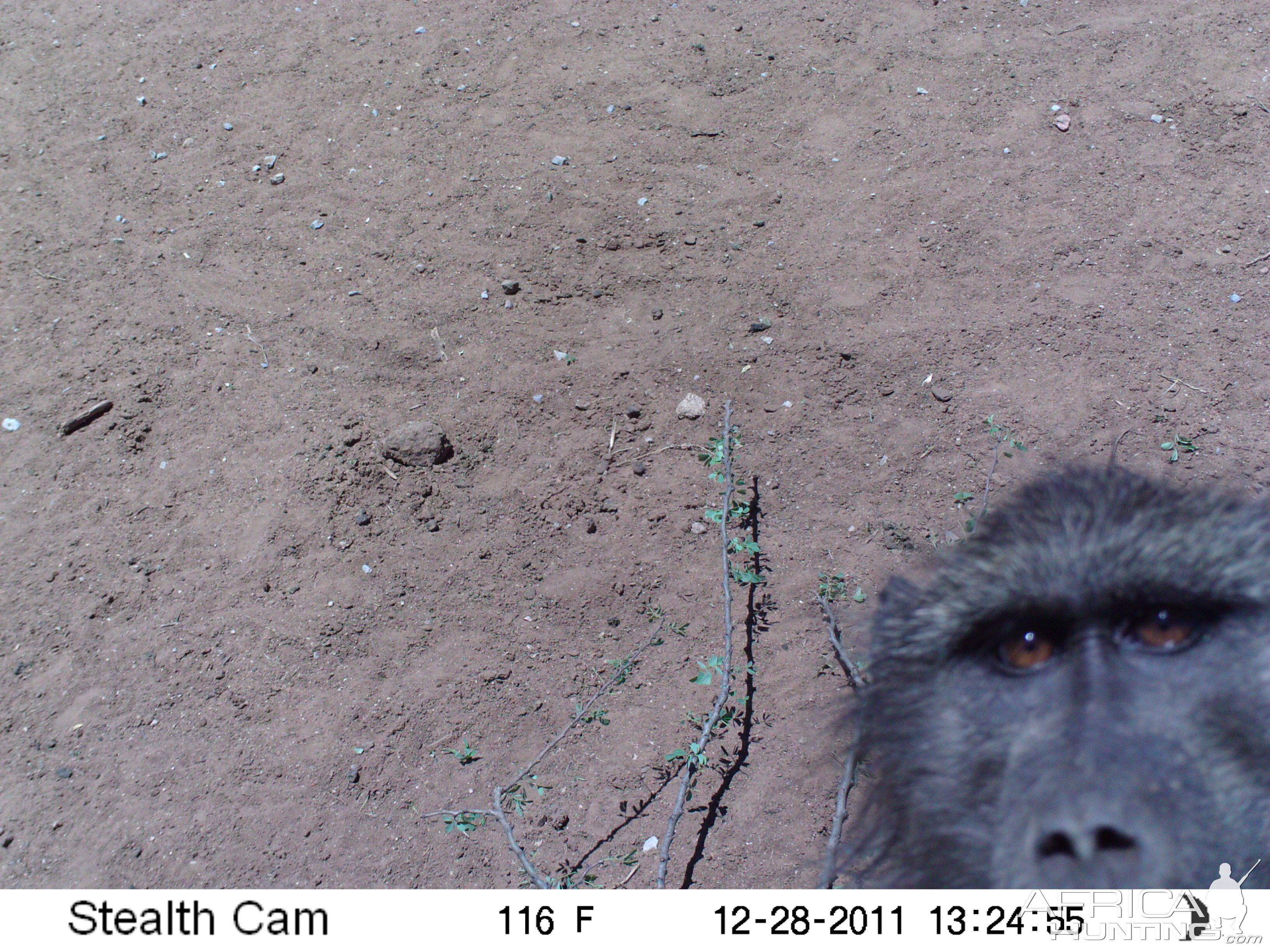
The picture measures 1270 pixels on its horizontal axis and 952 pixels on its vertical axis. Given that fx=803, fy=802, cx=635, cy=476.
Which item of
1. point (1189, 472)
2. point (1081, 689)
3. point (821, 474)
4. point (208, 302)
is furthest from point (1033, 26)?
point (208, 302)

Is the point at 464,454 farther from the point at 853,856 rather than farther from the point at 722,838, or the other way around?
the point at 853,856

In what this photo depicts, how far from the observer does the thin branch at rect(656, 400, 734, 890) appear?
236cm

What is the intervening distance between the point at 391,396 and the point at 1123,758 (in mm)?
3051

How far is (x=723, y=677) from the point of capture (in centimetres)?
256

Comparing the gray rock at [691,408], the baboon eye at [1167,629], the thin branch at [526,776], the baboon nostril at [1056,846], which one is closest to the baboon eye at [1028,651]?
the baboon eye at [1167,629]

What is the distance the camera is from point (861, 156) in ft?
14.0

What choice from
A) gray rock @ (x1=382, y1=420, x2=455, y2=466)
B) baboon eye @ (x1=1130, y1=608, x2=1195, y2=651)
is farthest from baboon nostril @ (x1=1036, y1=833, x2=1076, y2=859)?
gray rock @ (x1=382, y1=420, x2=455, y2=466)

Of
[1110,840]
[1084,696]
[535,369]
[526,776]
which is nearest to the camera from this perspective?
[1110,840]

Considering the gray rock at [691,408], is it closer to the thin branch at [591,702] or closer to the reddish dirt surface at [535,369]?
the reddish dirt surface at [535,369]

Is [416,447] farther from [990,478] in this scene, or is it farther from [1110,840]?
[1110,840]

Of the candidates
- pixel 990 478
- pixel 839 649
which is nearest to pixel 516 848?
pixel 839 649

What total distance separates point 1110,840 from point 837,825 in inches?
41.2

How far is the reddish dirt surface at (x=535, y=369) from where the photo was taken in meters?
2.76

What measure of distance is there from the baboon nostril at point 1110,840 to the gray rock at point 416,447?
2.68 meters
